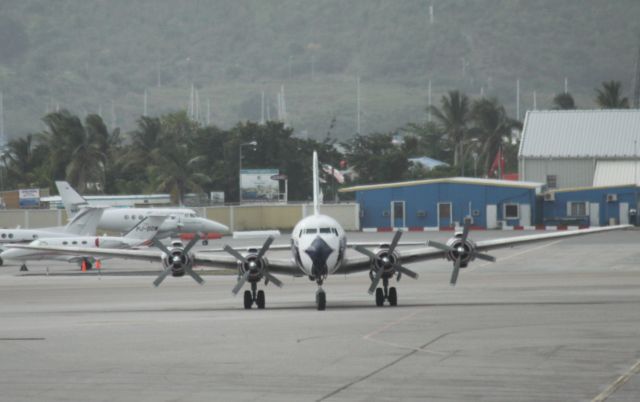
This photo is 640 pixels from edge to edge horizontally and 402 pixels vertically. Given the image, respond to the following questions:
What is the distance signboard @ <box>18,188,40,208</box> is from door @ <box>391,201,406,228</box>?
34686 mm

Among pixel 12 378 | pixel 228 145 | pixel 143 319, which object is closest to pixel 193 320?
pixel 143 319

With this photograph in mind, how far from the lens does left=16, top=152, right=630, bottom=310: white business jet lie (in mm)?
34500

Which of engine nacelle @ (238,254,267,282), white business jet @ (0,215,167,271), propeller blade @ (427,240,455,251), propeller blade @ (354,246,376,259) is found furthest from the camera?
white business jet @ (0,215,167,271)

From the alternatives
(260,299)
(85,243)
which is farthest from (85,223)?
(260,299)

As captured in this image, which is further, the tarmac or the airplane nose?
the airplane nose

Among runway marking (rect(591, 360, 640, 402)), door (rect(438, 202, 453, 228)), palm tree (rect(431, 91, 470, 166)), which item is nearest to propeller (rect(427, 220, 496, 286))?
runway marking (rect(591, 360, 640, 402))

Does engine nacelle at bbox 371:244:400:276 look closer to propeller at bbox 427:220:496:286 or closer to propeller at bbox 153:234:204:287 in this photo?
propeller at bbox 427:220:496:286

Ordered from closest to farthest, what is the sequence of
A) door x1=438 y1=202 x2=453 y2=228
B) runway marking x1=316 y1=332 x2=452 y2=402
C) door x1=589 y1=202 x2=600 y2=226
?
runway marking x1=316 y1=332 x2=452 y2=402 < door x1=589 y1=202 x2=600 y2=226 < door x1=438 y1=202 x2=453 y2=228

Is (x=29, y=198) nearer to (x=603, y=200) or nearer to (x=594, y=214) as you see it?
(x=594, y=214)

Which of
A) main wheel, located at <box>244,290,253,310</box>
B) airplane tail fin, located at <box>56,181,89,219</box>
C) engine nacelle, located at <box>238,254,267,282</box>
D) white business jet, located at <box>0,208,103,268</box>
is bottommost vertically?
main wheel, located at <box>244,290,253,310</box>

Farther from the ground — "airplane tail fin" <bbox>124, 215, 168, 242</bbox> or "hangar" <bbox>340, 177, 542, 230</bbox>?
"hangar" <bbox>340, 177, 542, 230</bbox>

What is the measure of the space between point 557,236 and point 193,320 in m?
12.3

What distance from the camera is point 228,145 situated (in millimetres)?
139625

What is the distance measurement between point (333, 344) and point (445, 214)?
2900 inches
